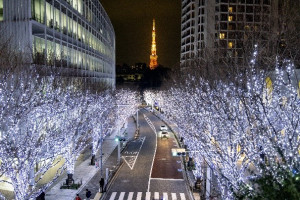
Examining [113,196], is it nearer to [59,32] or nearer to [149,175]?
[149,175]

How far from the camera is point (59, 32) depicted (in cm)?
2948

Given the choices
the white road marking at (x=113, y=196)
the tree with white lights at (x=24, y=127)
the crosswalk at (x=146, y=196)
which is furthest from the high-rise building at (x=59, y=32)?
the crosswalk at (x=146, y=196)

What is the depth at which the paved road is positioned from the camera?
70.5 ft

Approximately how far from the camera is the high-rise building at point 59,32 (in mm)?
22875

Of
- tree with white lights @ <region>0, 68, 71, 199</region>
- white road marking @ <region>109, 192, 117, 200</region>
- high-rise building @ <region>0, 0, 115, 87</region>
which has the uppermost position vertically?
high-rise building @ <region>0, 0, 115, 87</region>

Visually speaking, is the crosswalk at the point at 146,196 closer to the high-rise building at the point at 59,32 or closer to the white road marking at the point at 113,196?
the white road marking at the point at 113,196

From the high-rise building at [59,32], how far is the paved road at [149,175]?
32.2 feet

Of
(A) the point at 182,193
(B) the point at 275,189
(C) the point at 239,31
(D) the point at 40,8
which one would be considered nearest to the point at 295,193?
(B) the point at 275,189

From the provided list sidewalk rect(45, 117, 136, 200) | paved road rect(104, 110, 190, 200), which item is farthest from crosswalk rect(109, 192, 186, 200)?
sidewalk rect(45, 117, 136, 200)

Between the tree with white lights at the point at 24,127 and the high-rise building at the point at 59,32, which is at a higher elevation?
the high-rise building at the point at 59,32

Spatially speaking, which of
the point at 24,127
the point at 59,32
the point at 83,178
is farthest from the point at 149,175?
the point at 59,32

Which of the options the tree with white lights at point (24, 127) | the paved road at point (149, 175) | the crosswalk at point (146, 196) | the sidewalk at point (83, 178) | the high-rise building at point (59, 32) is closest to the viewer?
the tree with white lights at point (24, 127)

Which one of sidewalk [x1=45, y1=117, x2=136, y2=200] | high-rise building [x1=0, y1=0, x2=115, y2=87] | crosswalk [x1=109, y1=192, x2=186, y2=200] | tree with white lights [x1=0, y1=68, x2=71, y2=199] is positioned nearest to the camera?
tree with white lights [x1=0, y1=68, x2=71, y2=199]

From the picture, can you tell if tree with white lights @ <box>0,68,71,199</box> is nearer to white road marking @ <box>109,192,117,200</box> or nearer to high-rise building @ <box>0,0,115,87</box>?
high-rise building @ <box>0,0,115,87</box>
